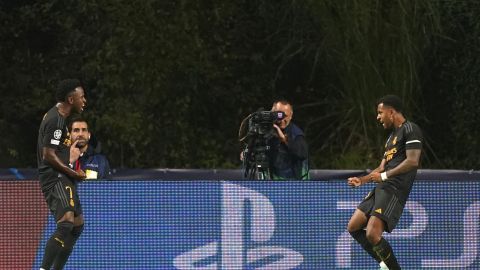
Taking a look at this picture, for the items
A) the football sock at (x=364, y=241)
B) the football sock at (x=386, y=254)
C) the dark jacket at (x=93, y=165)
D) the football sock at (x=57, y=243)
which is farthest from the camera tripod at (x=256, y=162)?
the football sock at (x=57, y=243)

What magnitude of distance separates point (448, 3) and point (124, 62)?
5546 millimetres

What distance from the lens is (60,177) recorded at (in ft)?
31.3

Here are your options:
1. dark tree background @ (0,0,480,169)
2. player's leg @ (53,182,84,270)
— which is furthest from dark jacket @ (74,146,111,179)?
dark tree background @ (0,0,480,169)

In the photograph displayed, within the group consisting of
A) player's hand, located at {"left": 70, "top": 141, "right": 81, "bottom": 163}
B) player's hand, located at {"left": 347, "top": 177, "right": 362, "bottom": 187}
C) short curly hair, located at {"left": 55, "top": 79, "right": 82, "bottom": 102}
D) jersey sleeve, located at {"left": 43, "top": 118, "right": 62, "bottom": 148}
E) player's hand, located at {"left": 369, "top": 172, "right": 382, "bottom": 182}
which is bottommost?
player's hand, located at {"left": 347, "top": 177, "right": 362, "bottom": 187}

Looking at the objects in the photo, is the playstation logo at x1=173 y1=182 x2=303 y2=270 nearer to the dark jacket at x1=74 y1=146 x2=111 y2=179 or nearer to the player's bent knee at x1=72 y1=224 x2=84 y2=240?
the player's bent knee at x1=72 y1=224 x2=84 y2=240

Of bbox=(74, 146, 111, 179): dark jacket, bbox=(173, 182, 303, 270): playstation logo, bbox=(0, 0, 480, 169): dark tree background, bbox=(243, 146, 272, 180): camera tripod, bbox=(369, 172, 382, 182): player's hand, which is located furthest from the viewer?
bbox=(0, 0, 480, 169): dark tree background

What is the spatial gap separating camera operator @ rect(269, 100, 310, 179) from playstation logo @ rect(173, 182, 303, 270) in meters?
0.99

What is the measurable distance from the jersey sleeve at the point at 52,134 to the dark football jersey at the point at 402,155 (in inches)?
122

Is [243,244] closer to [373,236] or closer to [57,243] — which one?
[373,236]

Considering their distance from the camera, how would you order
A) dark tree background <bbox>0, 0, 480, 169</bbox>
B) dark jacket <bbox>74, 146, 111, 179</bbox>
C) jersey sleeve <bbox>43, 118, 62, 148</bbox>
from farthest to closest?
1. dark tree background <bbox>0, 0, 480, 169</bbox>
2. dark jacket <bbox>74, 146, 111, 179</bbox>
3. jersey sleeve <bbox>43, 118, 62, 148</bbox>

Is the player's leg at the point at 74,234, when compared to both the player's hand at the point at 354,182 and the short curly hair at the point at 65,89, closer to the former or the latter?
the short curly hair at the point at 65,89

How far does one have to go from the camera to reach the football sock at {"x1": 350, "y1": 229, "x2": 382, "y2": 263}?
390 inches

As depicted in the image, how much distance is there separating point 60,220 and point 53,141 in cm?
73

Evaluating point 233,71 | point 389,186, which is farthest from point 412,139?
point 233,71
